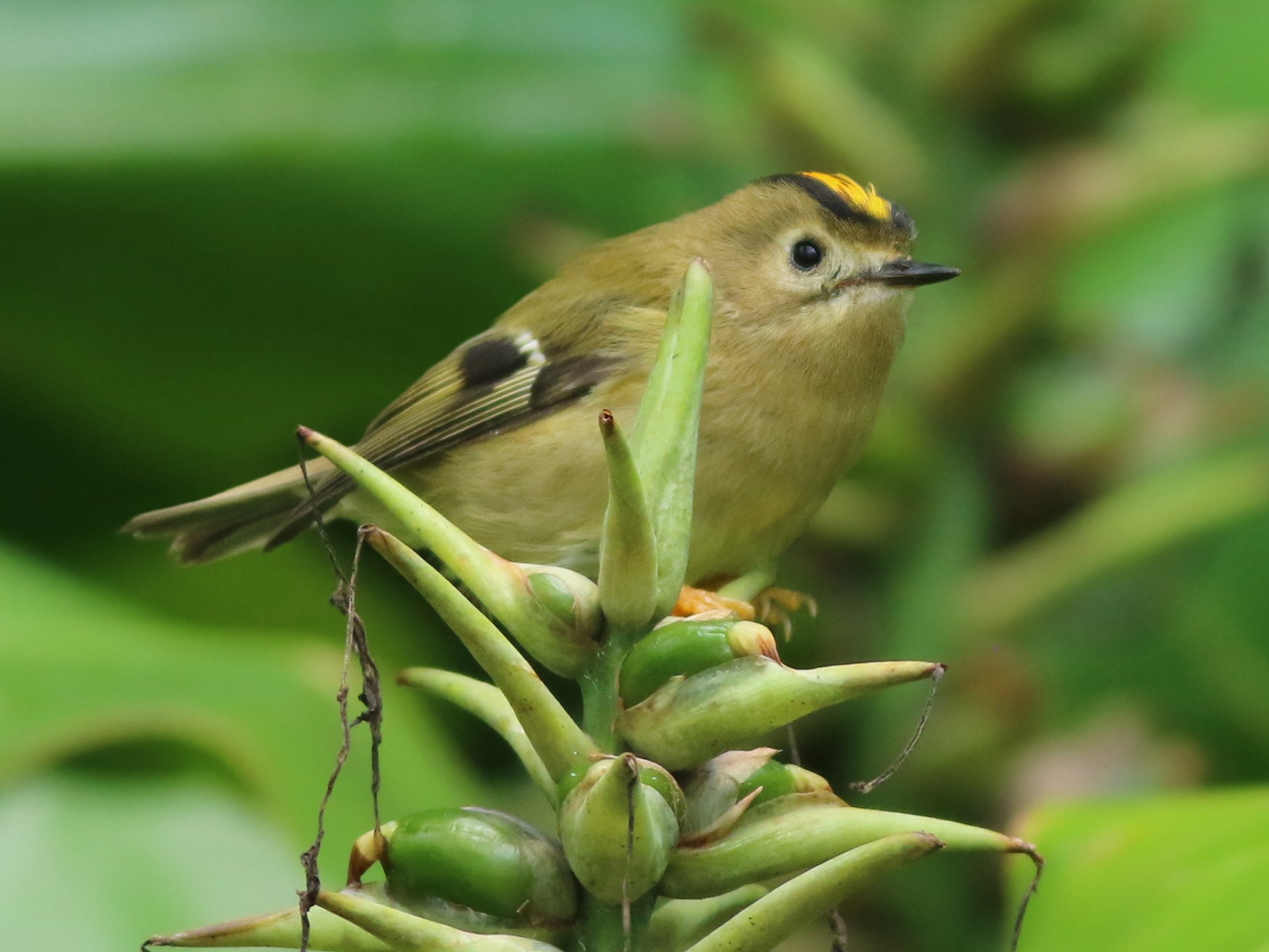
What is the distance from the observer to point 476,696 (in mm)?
760

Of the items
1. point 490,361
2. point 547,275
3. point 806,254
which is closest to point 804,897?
point 806,254

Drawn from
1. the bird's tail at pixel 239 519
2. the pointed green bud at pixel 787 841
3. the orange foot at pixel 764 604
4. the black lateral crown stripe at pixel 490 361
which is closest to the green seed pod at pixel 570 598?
the pointed green bud at pixel 787 841

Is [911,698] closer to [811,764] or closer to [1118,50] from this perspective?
[811,764]

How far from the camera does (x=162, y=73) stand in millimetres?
2414

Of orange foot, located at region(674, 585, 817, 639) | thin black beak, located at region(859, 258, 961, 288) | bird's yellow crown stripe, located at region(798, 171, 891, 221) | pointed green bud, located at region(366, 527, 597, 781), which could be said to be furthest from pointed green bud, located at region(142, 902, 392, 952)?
bird's yellow crown stripe, located at region(798, 171, 891, 221)

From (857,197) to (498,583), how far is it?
92cm

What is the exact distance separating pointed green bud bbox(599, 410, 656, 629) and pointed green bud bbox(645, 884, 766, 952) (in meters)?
0.13

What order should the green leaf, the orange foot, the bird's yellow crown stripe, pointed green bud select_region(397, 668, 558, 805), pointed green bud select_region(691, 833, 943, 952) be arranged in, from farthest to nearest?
the bird's yellow crown stripe, the orange foot, the green leaf, pointed green bud select_region(397, 668, 558, 805), pointed green bud select_region(691, 833, 943, 952)

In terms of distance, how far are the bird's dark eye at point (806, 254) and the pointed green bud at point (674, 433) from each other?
2.90 ft

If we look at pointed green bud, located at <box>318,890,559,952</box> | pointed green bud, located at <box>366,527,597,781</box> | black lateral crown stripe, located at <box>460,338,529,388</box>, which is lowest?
pointed green bud, located at <box>318,890,559,952</box>

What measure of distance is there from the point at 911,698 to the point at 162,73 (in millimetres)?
1510

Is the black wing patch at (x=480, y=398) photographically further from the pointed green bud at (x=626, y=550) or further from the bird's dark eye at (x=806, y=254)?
the pointed green bud at (x=626, y=550)

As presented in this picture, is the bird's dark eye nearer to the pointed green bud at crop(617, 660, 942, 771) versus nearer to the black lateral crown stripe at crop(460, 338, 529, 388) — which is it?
the black lateral crown stripe at crop(460, 338, 529, 388)

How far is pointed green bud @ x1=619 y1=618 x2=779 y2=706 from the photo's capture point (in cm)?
67
